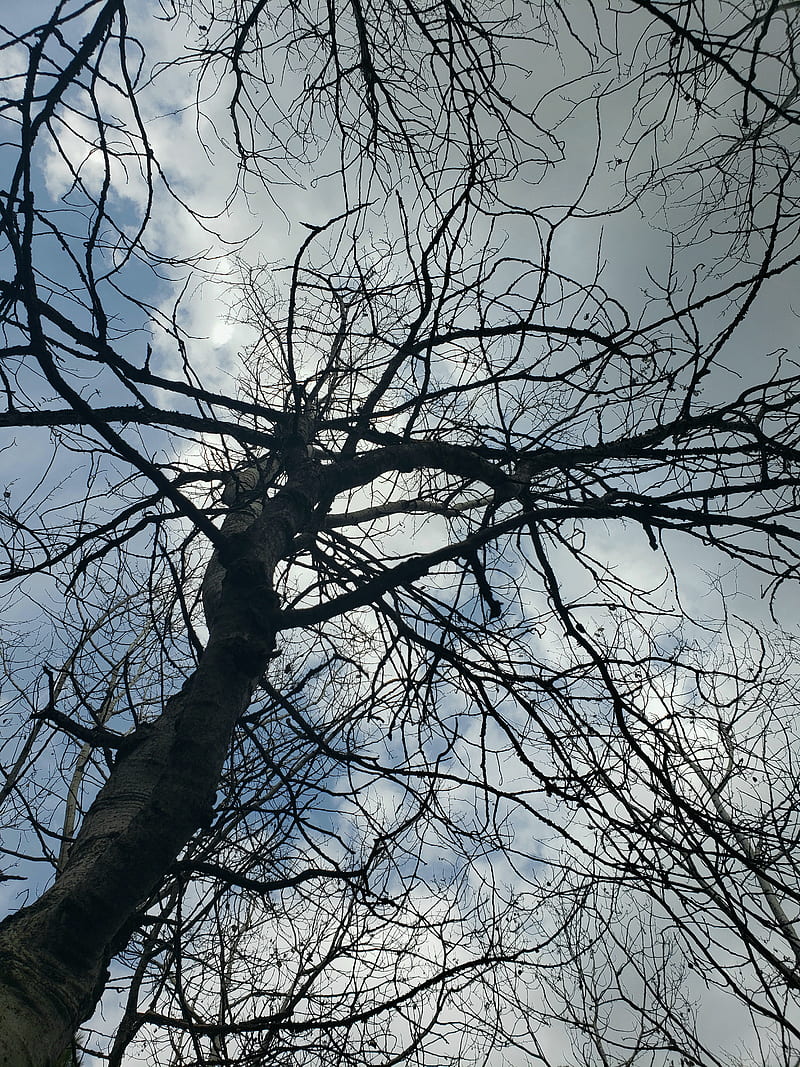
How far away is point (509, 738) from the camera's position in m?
2.47

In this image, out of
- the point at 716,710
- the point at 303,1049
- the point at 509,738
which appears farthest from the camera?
the point at 303,1049

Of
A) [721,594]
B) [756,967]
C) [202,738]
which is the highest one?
[721,594]

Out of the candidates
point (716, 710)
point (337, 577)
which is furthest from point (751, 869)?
point (337, 577)

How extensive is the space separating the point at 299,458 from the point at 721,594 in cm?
159

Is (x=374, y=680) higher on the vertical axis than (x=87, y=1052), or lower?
higher

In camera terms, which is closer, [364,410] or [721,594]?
[721,594]

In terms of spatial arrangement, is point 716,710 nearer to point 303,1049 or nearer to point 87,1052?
point 303,1049

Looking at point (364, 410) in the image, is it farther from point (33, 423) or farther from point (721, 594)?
point (721, 594)

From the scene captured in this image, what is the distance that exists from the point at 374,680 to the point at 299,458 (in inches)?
35.3

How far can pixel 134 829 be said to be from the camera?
1745 millimetres

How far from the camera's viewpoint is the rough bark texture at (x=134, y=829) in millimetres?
1524

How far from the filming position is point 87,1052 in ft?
10.3

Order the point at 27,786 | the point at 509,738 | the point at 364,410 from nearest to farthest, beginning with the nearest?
the point at 509,738, the point at 364,410, the point at 27,786

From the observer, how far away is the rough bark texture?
1524 mm
